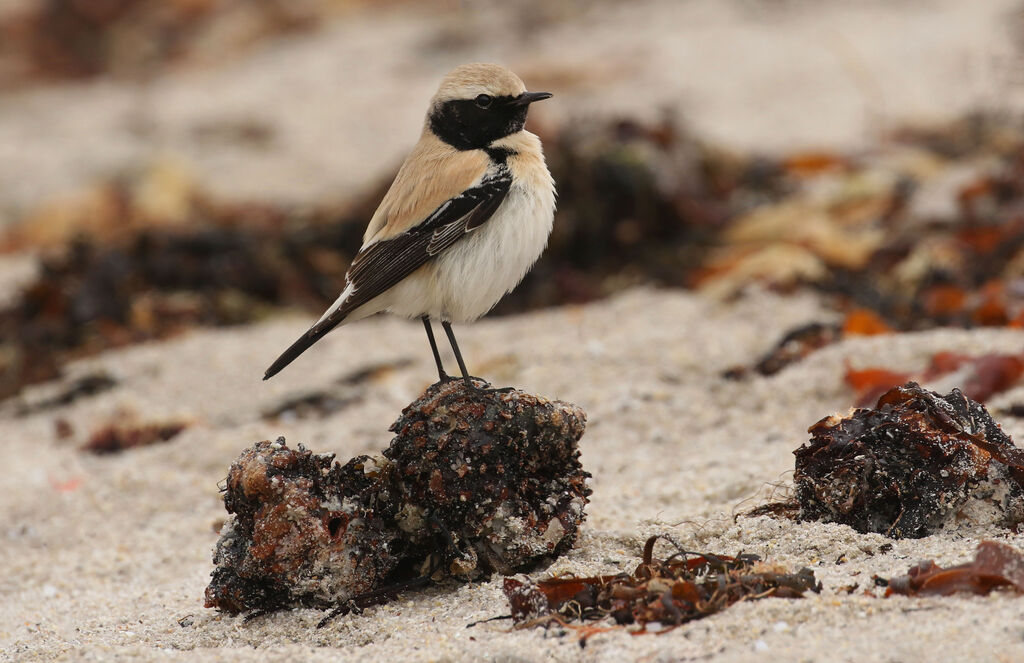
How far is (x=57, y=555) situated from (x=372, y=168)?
718 cm

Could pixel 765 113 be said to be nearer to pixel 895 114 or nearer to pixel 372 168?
pixel 895 114

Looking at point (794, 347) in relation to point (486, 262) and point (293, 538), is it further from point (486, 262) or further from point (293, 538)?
point (293, 538)

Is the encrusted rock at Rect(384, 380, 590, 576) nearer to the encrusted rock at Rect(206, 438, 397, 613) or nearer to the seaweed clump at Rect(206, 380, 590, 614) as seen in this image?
the seaweed clump at Rect(206, 380, 590, 614)

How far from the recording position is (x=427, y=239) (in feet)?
15.5

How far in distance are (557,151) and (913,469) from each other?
5865mm

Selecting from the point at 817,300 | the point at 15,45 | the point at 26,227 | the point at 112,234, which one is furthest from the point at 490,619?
the point at 15,45

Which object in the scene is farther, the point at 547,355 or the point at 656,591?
the point at 547,355

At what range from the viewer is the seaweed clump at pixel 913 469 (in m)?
3.82

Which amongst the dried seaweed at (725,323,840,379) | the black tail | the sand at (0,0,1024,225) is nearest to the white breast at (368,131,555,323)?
the black tail

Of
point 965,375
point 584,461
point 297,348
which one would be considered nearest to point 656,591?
point 297,348

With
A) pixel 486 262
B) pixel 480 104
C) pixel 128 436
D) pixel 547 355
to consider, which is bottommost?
pixel 128 436

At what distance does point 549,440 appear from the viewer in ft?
13.4

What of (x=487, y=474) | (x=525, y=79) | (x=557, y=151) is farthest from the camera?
(x=525, y=79)

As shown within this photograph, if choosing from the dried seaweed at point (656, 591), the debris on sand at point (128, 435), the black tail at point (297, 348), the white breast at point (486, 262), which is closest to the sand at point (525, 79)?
the debris on sand at point (128, 435)
